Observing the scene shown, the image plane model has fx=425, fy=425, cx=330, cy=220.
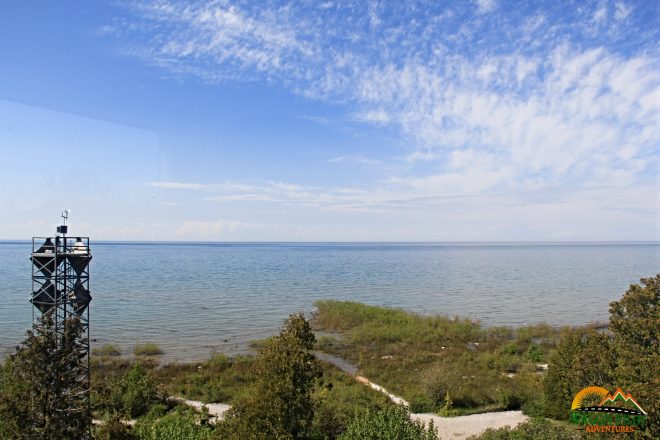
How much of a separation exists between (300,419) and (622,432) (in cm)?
883

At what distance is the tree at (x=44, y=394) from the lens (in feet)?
34.8

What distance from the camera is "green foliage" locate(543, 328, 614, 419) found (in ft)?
56.5

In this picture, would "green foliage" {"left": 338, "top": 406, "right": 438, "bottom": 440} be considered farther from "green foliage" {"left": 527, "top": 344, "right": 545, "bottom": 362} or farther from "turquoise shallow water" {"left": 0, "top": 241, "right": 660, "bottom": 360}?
"turquoise shallow water" {"left": 0, "top": 241, "right": 660, "bottom": 360}

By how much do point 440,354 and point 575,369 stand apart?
17586 millimetres

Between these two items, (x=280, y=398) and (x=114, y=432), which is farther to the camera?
(x=280, y=398)

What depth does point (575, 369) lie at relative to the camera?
1798 centimetres

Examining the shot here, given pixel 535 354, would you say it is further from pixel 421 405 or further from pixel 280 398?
pixel 280 398

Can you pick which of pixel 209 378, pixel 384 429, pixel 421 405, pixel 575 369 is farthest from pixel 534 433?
pixel 209 378

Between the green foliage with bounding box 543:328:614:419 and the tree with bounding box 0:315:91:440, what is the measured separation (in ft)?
59.7

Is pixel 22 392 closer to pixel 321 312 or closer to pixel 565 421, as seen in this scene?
pixel 565 421

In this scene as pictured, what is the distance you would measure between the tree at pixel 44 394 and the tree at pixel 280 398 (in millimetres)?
4478

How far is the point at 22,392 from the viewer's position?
1093 centimetres

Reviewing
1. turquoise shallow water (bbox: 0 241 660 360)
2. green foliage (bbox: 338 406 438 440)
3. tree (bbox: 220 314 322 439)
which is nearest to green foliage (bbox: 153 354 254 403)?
turquoise shallow water (bbox: 0 241 660 360)

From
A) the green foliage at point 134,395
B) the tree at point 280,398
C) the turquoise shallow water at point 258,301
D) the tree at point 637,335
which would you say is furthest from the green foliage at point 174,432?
the turquoise shallow water at point 258,301
